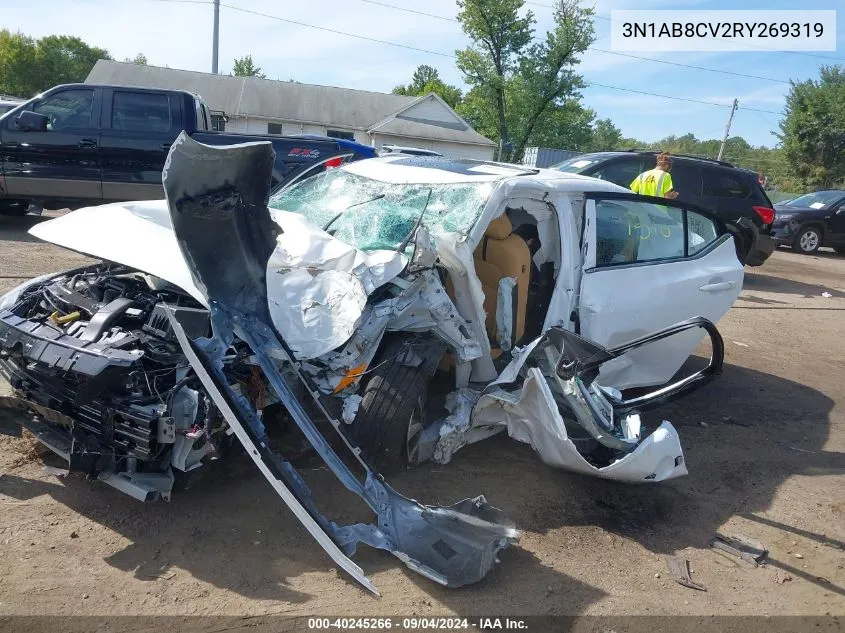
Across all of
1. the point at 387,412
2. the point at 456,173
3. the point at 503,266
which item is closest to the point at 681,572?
the point at 387,412

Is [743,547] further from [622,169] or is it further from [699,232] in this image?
[622,169]

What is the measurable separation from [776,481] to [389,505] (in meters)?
2.69

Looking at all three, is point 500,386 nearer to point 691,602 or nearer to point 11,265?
point 691,602

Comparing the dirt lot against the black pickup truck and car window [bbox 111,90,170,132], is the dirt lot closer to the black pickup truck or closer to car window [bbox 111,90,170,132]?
the black pickup truck

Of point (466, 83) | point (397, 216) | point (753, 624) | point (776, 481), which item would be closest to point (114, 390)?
point (397, 216)

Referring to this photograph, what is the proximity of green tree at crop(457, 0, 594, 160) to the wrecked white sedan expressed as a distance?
33.5 m

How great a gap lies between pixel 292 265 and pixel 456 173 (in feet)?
5.18

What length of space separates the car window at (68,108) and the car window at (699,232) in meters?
8.10

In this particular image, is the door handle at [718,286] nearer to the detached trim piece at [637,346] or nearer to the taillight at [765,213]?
the detached trim piece at [637,346]

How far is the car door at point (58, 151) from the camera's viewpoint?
29.8 ft

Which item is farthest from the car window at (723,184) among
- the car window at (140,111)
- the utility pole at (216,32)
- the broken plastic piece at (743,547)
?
the utility pole at (216,32)

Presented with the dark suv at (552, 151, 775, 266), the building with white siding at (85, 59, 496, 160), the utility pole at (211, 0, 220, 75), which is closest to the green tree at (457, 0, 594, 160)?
the building with white siding at (85, 59, 496, 160)

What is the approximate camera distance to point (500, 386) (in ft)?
12.4

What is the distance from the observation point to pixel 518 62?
36.0 meters
